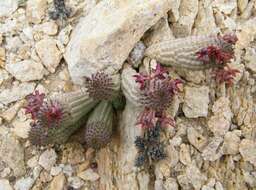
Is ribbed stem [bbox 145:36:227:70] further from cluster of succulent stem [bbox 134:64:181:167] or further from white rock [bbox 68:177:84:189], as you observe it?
white rock [bbox 68:177:84:189]

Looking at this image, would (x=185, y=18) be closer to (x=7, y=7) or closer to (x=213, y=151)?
(x=213, y=151)

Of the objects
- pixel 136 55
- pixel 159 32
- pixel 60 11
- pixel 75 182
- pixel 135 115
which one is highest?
pixel 60 11

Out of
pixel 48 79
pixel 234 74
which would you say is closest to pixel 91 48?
pixel 48 79

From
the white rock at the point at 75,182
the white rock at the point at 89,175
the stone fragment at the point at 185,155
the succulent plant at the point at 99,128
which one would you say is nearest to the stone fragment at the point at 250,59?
the stone fragment at the point at 185,155

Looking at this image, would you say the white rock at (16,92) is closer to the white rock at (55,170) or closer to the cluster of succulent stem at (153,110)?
the white rock at (55,170)

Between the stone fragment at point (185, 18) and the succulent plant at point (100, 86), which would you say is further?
the stone fragment at point (185, 18)

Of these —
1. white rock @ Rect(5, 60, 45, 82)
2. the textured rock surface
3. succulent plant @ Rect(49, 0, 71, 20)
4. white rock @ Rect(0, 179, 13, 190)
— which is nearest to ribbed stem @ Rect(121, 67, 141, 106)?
the textured rock surface

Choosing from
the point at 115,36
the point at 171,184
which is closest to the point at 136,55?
the point at 115,36
